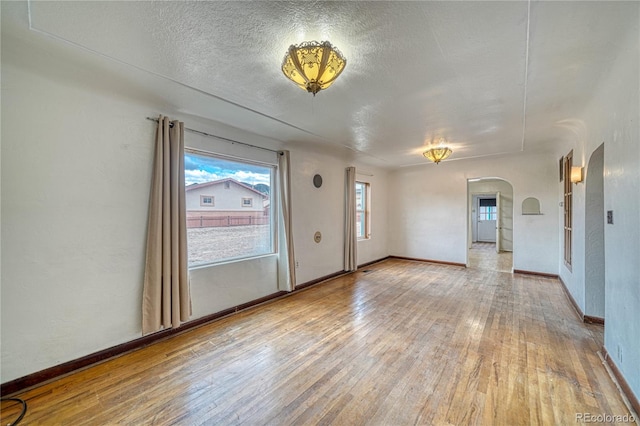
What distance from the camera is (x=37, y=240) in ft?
7.03

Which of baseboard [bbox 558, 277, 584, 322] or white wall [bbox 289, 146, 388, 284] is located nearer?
baseboard [bbox 558, 277, 584, 322]

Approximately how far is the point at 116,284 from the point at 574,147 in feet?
20.2

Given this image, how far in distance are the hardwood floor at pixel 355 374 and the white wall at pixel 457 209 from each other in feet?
7.08

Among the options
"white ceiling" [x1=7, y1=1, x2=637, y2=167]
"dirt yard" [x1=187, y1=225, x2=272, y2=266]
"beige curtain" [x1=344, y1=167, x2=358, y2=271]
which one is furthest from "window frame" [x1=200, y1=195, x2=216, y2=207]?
"beige curtain" [x1=344, y1=167, x2=358, y2=271]

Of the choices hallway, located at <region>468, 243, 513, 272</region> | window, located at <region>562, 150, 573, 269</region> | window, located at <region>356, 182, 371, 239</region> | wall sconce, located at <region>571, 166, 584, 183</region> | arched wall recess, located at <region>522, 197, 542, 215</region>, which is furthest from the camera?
window, located at <region>356, 182, 371, 239</region>

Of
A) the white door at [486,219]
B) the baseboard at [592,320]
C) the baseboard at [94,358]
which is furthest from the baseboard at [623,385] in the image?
the white door at [486,219]

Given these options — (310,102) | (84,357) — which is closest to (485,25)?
(310,102)

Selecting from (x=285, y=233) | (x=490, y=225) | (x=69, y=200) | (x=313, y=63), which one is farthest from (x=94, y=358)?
(x=490, y=225)

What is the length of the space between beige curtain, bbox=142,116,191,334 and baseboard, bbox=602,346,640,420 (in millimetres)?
3870

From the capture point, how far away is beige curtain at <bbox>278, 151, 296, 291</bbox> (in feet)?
13.8

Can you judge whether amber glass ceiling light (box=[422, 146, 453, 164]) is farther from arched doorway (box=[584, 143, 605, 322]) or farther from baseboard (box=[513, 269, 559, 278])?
baseboard (box=[513, 269, 559, 278])

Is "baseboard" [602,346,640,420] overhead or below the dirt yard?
below

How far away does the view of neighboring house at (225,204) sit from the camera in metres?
3.28

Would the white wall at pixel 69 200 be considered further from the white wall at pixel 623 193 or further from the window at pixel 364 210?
the window at pixel 364 210
